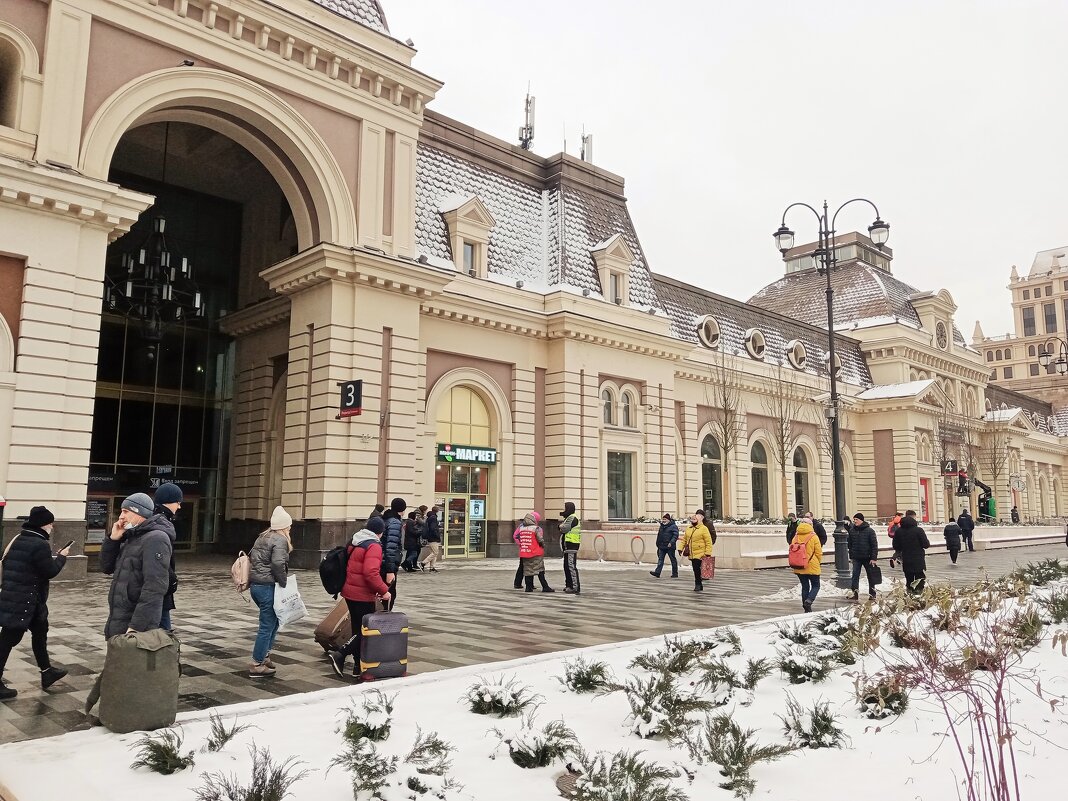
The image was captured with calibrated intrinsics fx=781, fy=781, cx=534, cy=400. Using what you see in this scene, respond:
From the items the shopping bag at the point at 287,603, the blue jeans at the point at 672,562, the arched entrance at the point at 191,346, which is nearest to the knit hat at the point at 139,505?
the shopping bag at the point at 287,603

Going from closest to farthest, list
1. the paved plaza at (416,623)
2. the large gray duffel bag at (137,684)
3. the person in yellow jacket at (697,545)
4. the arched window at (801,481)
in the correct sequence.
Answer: the large gray duffel bag at (137,684) < the paved plaza at (416,623) < the person in yellow jacket at (697,545) < the arched window at (801,481)

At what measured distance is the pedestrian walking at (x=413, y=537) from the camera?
20.1 metres

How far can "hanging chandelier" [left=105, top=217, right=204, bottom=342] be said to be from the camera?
894 inches

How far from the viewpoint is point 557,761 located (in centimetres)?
564

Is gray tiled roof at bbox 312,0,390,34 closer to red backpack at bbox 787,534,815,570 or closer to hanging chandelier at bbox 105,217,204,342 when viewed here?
hanging chandelier at bbox 105,217,204,342

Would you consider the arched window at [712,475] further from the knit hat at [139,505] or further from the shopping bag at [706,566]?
the knit hat at [139,505]

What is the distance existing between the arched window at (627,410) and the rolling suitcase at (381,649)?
2280 centimetres

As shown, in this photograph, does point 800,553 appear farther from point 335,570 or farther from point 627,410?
point 627,410

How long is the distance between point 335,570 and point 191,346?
21.9 m

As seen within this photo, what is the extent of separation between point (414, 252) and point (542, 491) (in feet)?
32.1

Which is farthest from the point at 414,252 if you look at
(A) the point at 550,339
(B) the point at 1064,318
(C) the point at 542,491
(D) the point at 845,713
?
(B) the point at 1064,318

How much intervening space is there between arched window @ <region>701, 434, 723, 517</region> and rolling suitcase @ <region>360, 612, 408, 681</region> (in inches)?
1147

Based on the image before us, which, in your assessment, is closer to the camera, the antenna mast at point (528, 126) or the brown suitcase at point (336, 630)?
the brown suitcase at point (336, 630)

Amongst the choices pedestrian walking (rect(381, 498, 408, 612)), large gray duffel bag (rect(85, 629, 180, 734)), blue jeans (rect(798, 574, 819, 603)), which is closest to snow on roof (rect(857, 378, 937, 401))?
blue jeans (rect(798, 574, 819, 603))
